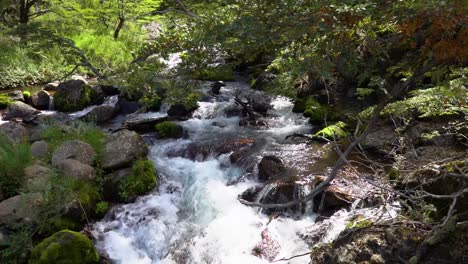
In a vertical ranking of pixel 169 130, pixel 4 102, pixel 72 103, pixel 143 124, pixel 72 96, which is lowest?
pixel 4 102

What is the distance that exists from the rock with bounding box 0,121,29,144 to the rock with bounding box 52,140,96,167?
5.23 ft

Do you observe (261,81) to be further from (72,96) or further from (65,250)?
(65,250)

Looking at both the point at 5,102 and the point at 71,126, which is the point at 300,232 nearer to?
the point at 71,126

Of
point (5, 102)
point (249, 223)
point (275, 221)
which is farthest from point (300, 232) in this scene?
point (5, 102)

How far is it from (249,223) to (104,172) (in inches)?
133

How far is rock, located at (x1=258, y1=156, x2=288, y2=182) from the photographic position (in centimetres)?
761

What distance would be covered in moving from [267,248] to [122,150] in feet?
13.4

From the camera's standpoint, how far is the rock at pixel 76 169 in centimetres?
750

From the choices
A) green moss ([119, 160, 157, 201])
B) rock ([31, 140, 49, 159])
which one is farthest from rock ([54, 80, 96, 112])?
green moss ([119, 160, 157, 201])

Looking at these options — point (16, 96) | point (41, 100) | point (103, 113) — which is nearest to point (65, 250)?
point (103, 113)

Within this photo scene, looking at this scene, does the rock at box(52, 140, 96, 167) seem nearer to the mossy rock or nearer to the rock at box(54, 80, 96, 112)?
the mossy rock

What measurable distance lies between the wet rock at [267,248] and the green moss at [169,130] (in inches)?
198

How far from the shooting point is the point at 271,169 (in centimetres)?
771

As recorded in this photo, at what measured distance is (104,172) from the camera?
802 centimetres
